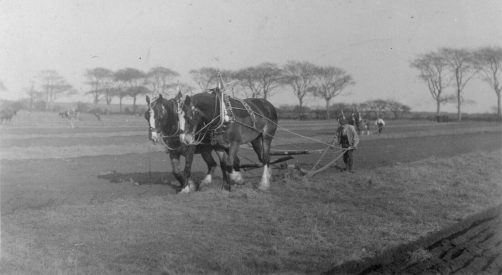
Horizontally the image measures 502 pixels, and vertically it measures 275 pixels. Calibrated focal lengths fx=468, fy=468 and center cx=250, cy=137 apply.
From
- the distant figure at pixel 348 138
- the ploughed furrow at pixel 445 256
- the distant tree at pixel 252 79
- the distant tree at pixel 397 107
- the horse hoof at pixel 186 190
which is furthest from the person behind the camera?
the distant tree at pixel 397 107

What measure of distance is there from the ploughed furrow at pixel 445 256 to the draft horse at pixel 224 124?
13.6 ft

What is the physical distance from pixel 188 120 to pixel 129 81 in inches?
2482

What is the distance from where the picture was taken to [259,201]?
27.9ft

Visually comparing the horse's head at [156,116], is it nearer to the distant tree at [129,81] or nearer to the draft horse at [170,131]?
the draft horse at [170,131]

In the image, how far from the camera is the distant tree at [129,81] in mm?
65812

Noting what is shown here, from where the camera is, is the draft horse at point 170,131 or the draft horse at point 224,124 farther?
the draft horse at point 224,124

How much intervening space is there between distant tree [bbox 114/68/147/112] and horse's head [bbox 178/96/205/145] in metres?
55.9

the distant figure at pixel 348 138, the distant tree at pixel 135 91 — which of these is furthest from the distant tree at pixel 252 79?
the distant figure at pixel 348 138

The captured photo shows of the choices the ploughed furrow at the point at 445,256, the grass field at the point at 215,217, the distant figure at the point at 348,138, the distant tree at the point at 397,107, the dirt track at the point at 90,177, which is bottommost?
the ploughed furrow at the point at 445,256

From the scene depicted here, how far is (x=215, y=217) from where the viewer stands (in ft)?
23.8

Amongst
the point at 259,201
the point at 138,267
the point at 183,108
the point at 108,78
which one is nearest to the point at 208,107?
the point at 183,108

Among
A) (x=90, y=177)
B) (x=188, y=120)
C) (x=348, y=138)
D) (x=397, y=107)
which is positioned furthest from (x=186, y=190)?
(x=397, y=107)

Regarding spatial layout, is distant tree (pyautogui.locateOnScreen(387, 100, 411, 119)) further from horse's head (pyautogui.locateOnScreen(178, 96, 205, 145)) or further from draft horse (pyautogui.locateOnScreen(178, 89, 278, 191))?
horse's head (pyautogui.locateOnScreen(178, 96, 205, 145))

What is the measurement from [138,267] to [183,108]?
13.7ft
